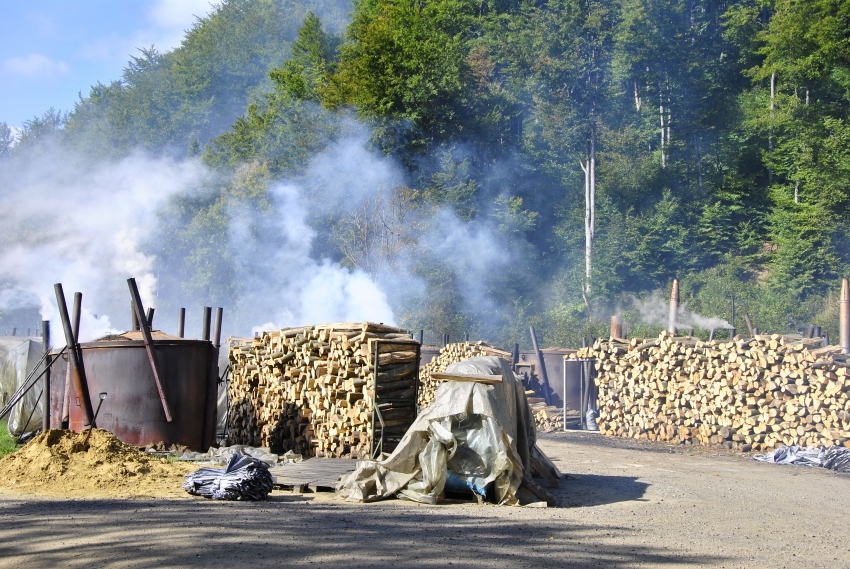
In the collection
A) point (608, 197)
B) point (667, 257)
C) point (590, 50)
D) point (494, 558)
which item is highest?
point (590, 50)

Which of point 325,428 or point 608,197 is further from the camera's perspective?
point 608,197

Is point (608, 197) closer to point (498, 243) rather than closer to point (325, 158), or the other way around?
point (498, 243)

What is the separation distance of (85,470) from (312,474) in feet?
8.23

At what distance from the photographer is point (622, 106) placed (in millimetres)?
43219

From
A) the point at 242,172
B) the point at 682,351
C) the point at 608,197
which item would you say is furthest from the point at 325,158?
the point at 682,351

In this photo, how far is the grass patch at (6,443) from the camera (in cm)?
1245

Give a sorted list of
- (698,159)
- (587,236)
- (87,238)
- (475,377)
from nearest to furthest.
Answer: (475,377) → (587,236) → (698,159) → (87,238)

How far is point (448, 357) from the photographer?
2150 cm

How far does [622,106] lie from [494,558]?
40.9m

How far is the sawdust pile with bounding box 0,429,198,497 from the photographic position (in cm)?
853

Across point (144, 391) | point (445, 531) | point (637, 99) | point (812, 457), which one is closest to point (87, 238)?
point (637, 99)

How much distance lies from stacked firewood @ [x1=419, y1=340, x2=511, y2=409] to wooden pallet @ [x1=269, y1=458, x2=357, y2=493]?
936 centimetres

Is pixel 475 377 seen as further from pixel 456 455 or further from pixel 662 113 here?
pixel 662 113

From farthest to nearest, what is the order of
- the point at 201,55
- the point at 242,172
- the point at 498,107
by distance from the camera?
the point at 201,55
the point at 242,172
the point at 498,107
